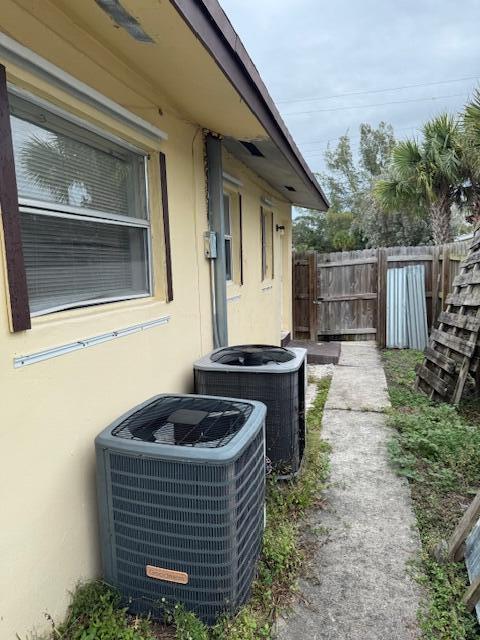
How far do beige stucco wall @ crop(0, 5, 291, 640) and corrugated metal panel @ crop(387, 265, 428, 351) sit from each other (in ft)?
20.4

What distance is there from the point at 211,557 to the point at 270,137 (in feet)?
9.74

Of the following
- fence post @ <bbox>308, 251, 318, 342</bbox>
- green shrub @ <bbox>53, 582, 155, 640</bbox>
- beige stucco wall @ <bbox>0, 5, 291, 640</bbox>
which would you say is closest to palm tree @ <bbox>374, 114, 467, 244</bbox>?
fence post @ <bbox>308, 251, 318, 342</bbox>

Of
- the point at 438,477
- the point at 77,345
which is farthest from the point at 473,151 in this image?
the point at 77,345

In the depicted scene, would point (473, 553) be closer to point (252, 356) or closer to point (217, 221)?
point (252, 356)

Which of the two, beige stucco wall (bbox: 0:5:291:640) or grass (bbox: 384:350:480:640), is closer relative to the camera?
beige stucco wall (bbox: 0:5:291:640)

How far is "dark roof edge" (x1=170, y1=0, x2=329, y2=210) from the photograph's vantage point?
5.71ft

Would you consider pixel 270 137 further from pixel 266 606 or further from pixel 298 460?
pixel 266 606

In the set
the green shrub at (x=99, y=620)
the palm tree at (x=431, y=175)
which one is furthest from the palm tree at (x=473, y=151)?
the green shrub at (x=99, y=620)

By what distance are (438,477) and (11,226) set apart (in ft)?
10.9

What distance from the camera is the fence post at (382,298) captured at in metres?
8.52

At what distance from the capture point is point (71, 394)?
190cm

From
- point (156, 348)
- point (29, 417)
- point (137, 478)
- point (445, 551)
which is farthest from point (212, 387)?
point (445, 551)

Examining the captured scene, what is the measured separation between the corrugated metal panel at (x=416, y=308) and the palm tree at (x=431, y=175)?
2522 millimetres

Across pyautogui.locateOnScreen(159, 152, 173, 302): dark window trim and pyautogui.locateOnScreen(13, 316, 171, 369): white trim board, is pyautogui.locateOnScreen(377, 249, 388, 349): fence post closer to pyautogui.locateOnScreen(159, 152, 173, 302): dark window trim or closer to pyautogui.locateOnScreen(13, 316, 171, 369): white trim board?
pyautogui.locateOnScreen(159, 152, 173, 302): dark window trim
